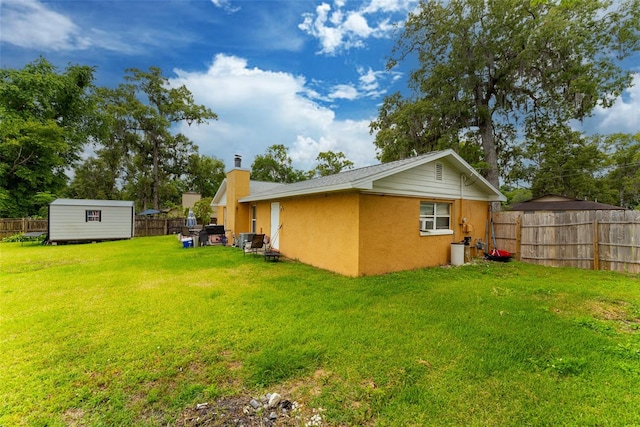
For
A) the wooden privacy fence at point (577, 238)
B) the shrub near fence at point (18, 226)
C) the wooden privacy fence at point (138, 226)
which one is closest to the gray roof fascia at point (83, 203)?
the wooden privacy fence at point (138, 226)

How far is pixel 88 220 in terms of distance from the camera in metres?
15.9

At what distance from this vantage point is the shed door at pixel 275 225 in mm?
10817

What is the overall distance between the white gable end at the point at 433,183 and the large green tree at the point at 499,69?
7507 millimetres

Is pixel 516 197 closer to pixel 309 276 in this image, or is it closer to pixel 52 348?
pixel 309 276

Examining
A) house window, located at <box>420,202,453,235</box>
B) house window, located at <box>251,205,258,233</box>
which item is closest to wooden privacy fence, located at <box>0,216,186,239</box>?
house window, located at <box>251,205,258,233</box>

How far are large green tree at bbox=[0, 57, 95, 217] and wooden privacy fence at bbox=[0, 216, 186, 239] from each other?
1450mm

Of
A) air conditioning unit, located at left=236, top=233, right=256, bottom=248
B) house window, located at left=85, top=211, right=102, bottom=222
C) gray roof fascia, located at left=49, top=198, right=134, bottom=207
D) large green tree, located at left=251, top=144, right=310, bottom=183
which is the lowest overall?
air conditioning unit, located at left=236, top=233, right=256, bottom=248

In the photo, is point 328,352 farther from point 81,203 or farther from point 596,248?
point 81,203

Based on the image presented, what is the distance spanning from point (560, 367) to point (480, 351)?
75 cm

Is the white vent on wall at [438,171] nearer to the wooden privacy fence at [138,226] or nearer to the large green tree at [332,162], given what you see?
the wooden privacy fence at [138,226]

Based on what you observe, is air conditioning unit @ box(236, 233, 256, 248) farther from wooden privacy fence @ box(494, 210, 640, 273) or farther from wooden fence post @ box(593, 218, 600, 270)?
wooden fence post @ box(593, 218, 600, 270)

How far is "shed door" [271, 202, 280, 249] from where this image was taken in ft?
35.5

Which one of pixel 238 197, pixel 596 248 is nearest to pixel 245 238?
pixel 238 197

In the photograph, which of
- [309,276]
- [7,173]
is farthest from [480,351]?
[7,173]
